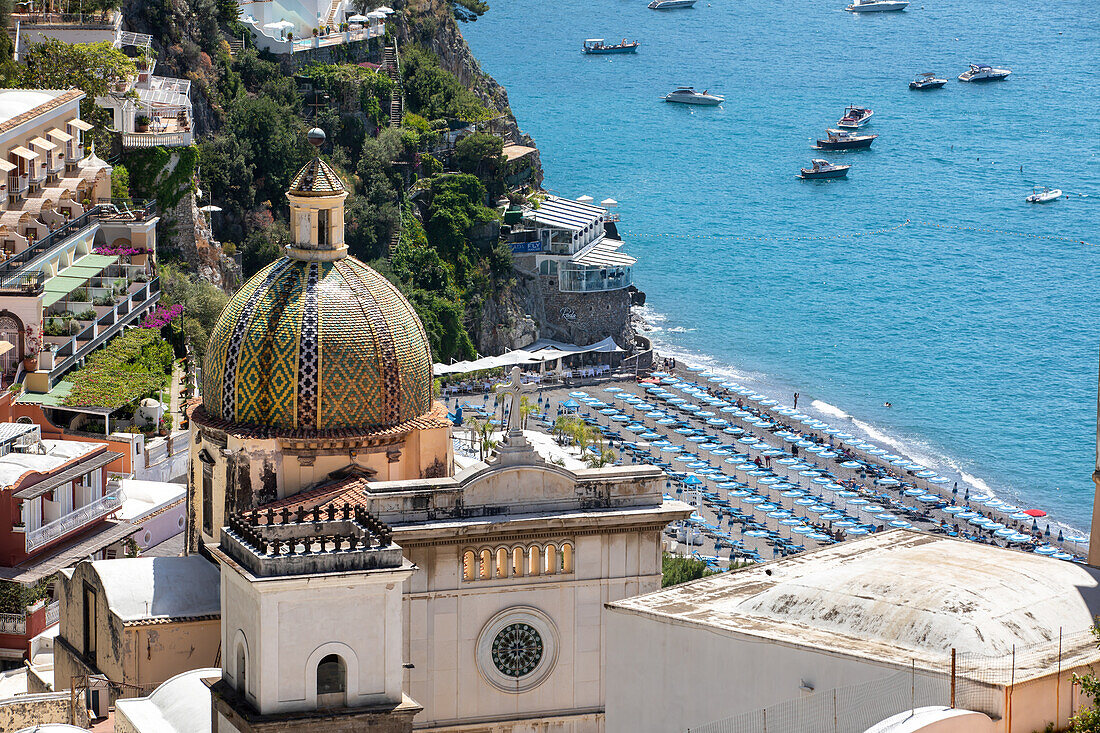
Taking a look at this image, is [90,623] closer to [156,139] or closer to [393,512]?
[393,512]

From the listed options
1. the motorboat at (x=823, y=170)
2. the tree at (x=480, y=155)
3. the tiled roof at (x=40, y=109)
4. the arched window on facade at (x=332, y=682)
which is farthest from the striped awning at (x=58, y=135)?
the motorboat at (x=823, y=170)

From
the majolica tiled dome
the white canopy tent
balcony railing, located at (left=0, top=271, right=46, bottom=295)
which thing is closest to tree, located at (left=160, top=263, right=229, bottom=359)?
balcony railing, located at (left=0, top=271, right=46, bottom=295)

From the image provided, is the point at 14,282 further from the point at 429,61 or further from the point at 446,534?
the point at 429,61

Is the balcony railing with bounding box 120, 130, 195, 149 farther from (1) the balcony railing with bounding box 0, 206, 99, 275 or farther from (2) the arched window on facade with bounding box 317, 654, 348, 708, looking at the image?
(2) the arched window on facade with bounding box 317, 654, 348, 708

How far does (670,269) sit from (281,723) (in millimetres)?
121914

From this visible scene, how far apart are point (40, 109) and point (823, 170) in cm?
11668

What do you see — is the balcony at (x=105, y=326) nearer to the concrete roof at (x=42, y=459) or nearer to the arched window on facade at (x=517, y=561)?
the concrete roof at (x=42, y=459)

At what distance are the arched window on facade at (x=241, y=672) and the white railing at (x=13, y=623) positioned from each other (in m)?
20.3

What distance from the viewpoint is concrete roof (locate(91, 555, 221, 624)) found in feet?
138

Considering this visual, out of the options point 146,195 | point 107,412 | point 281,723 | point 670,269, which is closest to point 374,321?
point 281,723

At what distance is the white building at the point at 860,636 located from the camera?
27859 millimetres

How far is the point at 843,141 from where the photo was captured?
7781 inches

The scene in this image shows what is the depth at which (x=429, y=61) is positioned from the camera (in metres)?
131

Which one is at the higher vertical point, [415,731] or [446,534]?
[446,534]
